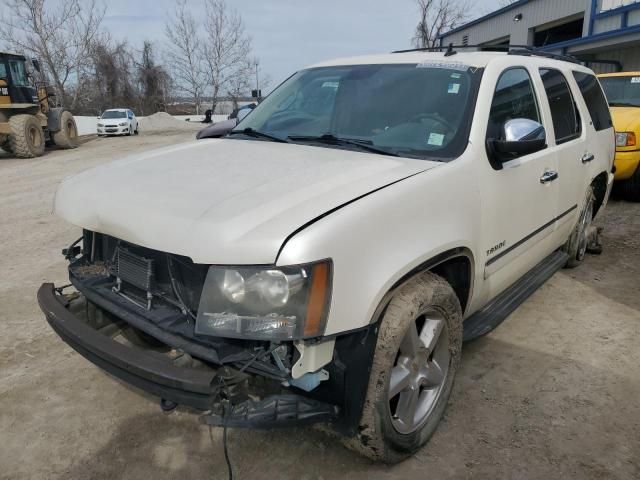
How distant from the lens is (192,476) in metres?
2.42

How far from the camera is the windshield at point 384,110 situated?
2.85 metres

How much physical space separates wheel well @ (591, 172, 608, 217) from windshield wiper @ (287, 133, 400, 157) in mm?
2860

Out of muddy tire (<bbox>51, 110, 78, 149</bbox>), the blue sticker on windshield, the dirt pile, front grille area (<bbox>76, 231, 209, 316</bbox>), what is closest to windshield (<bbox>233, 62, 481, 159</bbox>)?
the blue sticker on windshield

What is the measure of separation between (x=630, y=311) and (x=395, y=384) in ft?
9.24

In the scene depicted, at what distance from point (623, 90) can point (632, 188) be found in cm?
196

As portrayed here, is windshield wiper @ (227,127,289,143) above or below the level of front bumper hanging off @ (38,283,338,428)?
above

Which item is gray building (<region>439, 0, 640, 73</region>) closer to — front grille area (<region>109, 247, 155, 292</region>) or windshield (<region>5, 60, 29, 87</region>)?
front grille area (<region>109, 247, 155, 292</region>)

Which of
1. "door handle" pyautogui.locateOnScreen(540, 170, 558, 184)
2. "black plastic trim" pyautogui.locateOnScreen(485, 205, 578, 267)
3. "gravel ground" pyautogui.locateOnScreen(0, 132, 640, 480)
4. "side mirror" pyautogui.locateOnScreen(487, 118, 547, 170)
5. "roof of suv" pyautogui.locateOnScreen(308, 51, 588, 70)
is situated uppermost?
"roof of suv" pyautogui.locateOnScreen(308, 51, 588, 70)

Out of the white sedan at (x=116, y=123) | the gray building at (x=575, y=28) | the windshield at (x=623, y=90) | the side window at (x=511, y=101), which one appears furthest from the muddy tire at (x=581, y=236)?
the white sedan at (x=116, y=123)

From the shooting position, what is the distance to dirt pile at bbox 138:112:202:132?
3330 centimetres

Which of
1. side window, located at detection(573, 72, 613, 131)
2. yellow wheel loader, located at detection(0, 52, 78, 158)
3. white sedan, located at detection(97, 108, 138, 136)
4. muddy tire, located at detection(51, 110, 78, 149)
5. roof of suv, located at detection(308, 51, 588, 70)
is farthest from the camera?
white sedan, located at detection(97, 108, 138, 136)

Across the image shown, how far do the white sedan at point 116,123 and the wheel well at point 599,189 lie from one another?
2533cm

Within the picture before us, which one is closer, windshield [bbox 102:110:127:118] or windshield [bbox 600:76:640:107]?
windshield [bbox 600:76:640:107]

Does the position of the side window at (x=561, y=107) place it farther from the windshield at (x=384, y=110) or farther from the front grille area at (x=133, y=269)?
the front grille area at (x=133, y=269)
